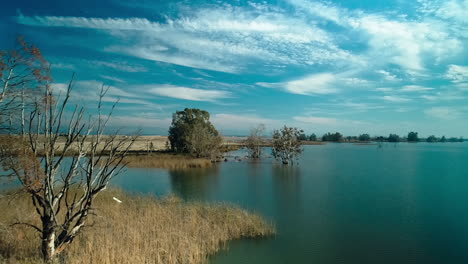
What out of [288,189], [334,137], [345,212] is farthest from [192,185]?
[334,137]

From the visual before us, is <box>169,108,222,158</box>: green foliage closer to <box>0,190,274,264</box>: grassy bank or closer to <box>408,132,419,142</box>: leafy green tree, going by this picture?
<box>0,190,274,264</box>: grassy bank

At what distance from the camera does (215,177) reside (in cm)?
2430

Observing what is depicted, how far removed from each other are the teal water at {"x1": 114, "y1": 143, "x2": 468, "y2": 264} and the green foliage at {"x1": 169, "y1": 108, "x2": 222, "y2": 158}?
44.3ft

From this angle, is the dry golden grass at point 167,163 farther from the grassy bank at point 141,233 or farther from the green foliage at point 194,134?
the grassy bank at point 141,233

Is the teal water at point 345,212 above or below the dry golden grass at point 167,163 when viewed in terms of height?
below

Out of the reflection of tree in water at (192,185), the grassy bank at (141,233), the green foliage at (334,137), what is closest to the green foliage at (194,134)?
the reflection of tree in water at (192,185)

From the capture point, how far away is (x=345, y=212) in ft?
42.9

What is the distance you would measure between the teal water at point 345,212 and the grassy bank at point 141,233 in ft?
2.38

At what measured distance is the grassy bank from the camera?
20.5 feet

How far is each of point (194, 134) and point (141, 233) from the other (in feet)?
104

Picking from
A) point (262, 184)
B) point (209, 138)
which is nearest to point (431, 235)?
point (262, 184)

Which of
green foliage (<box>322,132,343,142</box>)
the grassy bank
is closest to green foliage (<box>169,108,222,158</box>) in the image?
the grassy bank

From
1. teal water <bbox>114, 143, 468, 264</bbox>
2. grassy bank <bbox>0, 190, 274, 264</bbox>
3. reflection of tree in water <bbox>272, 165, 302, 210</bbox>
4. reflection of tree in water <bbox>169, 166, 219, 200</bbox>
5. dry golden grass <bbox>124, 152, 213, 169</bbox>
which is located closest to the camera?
grassy bank <bbox>0, 190, 274, 264</bbox>

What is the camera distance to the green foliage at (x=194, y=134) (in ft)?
127
